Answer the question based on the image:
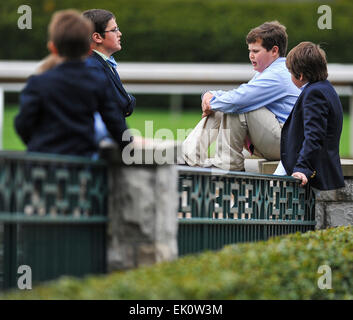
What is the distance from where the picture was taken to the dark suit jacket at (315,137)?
6160 millimetres

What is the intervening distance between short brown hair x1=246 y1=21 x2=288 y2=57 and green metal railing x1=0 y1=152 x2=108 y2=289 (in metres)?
2.81

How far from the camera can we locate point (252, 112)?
643 cm

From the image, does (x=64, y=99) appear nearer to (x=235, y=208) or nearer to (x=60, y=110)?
(x=60, y=110)

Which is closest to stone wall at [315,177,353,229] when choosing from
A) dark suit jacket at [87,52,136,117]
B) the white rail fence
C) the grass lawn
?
dark suit jacket at [87,52,136,117]

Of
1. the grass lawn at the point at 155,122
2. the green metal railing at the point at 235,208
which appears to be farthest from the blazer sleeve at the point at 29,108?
the grass lawn at the point at 155,122

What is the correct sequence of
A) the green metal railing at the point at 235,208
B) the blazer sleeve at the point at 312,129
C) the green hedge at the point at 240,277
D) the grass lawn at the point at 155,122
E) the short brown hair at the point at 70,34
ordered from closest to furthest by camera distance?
the green hedge at the point at 240,277 → the short brown hair at the point at 70,34 → the green metal railing at the point at 235,208 → the blazer sleeve at the point at 312,129 → the grass lawn at the point at 155,122

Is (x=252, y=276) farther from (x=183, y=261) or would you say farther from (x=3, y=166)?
(x=3, y=166)

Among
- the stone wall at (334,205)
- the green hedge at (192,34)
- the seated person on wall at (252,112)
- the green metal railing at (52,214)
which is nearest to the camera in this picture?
the green metal railing at (52,214)

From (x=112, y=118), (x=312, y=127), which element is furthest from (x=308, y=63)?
(x=112, y=118)

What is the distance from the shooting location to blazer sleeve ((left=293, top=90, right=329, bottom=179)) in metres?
6.14

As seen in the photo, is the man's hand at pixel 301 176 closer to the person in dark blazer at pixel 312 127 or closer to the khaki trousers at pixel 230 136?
the person in dark blazer at pixel 312 127

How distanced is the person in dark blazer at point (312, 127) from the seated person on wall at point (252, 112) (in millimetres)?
189

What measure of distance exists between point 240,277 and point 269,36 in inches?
123
